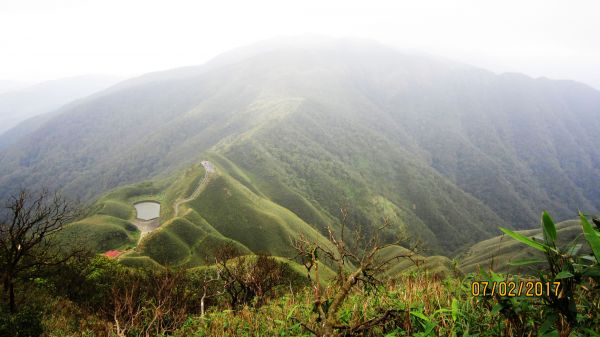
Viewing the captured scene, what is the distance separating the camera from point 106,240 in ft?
253

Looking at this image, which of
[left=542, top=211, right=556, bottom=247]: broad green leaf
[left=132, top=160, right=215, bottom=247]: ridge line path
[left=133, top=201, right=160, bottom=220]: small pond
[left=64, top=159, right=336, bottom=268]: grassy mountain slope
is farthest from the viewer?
[left=133, top=201, right=160, bottom=220]: small pond

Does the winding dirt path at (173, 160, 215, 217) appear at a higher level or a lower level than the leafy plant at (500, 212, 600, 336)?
lower

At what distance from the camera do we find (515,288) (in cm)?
430

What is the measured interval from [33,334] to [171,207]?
8299 cm

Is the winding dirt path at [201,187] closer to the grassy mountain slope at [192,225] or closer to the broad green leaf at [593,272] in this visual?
the grassy mountain slope at [192,225]

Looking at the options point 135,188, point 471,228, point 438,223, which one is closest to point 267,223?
point 135,188

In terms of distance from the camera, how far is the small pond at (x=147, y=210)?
327 ft

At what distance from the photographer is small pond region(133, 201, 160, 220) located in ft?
327

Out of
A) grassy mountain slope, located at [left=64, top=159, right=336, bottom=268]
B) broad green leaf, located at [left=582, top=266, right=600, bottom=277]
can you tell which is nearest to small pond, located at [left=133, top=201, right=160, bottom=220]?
grassy mountain slope, located at [left=64, top=159, right=336, bottom=268]

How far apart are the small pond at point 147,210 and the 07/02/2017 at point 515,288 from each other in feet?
345

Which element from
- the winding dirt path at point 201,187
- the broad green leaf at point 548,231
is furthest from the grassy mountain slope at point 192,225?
the broad green leaf at point 548,231

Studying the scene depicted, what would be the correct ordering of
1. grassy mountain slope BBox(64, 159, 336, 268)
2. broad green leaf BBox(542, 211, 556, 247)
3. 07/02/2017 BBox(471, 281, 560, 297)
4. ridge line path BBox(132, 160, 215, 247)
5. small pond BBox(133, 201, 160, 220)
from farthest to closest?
small pond BBox(133, 201, 160, 220)
ridge line path BBox(132, 160, 215, 247)
grassy mountain slope BBox(64, 159, 336, 268)
07/02/2017 BBox(471, 281, 560, 297)
broad green leaf BBox(542, 211, 556, 247)

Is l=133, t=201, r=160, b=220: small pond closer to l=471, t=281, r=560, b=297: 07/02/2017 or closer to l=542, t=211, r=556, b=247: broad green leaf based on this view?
l=471, t=281, r=560, b=297: 07/02/2017

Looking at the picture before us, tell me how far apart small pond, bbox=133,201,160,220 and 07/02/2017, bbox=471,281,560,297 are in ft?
345
